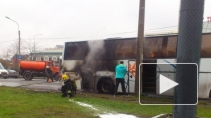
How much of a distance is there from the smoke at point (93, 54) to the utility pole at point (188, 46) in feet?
37.3

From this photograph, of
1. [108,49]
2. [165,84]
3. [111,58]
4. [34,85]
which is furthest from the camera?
[34,85]

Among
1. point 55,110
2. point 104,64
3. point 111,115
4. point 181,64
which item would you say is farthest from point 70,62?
point 181,64

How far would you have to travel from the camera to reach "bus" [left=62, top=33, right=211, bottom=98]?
11.8 meters

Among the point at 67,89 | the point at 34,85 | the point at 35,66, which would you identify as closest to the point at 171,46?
the point at 67,89

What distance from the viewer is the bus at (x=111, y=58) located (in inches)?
463

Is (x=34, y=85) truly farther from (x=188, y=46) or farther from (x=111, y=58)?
(x=188, y=46)

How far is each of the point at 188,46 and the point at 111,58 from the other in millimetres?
11116

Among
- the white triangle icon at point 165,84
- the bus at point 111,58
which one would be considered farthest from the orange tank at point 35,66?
the white triangle icon at point 165,84

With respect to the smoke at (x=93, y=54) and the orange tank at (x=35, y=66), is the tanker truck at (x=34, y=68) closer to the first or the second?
the orange tank at (x=35, y=66)

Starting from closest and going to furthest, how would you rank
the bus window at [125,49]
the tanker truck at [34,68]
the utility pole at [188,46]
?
the utility pole at [188,46], the bus window at [125,49], the tanker truck at [34,68]

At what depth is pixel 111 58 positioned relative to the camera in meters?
14.4

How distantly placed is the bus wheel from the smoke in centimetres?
94

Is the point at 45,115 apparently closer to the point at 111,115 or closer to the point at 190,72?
the point at 111,115

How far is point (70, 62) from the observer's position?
16.0 meters
